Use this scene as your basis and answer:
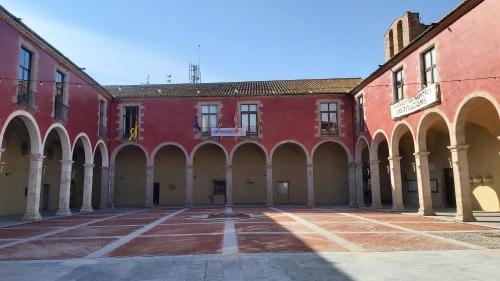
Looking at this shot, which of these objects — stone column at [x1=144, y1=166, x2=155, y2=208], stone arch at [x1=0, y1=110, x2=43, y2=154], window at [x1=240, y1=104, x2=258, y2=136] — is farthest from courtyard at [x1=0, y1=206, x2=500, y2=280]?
window at [x1=240, y1=104, x2=258, y2=136]

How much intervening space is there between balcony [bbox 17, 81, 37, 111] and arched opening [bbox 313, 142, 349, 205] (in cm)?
1715

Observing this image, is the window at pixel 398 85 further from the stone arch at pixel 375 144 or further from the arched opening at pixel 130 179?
the arched opening at pixel 130 179

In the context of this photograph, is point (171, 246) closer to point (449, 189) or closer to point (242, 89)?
point (449, 189)

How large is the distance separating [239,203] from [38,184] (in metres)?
13.5

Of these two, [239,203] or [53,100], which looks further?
[239,203]

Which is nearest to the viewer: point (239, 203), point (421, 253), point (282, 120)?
point (421, 253)

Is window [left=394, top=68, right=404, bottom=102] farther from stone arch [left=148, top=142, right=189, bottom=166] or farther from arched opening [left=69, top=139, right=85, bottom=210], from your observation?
arched opening [left=69, top=139, right=85, bottom=210]

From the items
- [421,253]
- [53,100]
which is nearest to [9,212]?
[53,100]

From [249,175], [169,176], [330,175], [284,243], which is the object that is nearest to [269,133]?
[249,175]

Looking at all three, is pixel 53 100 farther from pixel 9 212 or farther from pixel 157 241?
pixel 157 241

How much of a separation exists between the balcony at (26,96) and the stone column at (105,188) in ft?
29.9

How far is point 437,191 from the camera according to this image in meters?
22.0

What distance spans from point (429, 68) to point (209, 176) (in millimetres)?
16136

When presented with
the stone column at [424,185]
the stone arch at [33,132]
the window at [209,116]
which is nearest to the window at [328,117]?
the window at [209,116]
